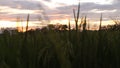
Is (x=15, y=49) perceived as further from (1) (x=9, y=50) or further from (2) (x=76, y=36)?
(2) (x=76, y=36)

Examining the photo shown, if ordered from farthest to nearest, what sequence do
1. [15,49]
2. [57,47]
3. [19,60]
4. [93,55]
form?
[15,49], [93,55], [19,60], [57,47]

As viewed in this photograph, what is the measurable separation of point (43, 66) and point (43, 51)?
0.16m

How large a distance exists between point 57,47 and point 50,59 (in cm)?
46

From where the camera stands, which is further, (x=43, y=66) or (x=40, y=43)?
(x=40, y=43)

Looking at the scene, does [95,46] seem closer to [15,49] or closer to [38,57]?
[38,57]

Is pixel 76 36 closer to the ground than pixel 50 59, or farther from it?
farther from it

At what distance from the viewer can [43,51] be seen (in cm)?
249

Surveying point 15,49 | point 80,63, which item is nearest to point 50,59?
point 80,63

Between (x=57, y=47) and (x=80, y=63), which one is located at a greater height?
(x=57, y=47)

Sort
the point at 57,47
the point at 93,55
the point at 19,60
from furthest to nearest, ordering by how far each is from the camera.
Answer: the point at 93,55
the point at 19,60
the point at 57,47

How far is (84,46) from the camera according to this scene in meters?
2.53

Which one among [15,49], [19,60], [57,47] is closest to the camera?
[57,47]

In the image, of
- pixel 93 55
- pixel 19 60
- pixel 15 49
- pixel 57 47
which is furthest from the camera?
pixel 15 49

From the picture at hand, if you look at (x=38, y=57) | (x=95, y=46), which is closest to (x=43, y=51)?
(x=38, y=57)
